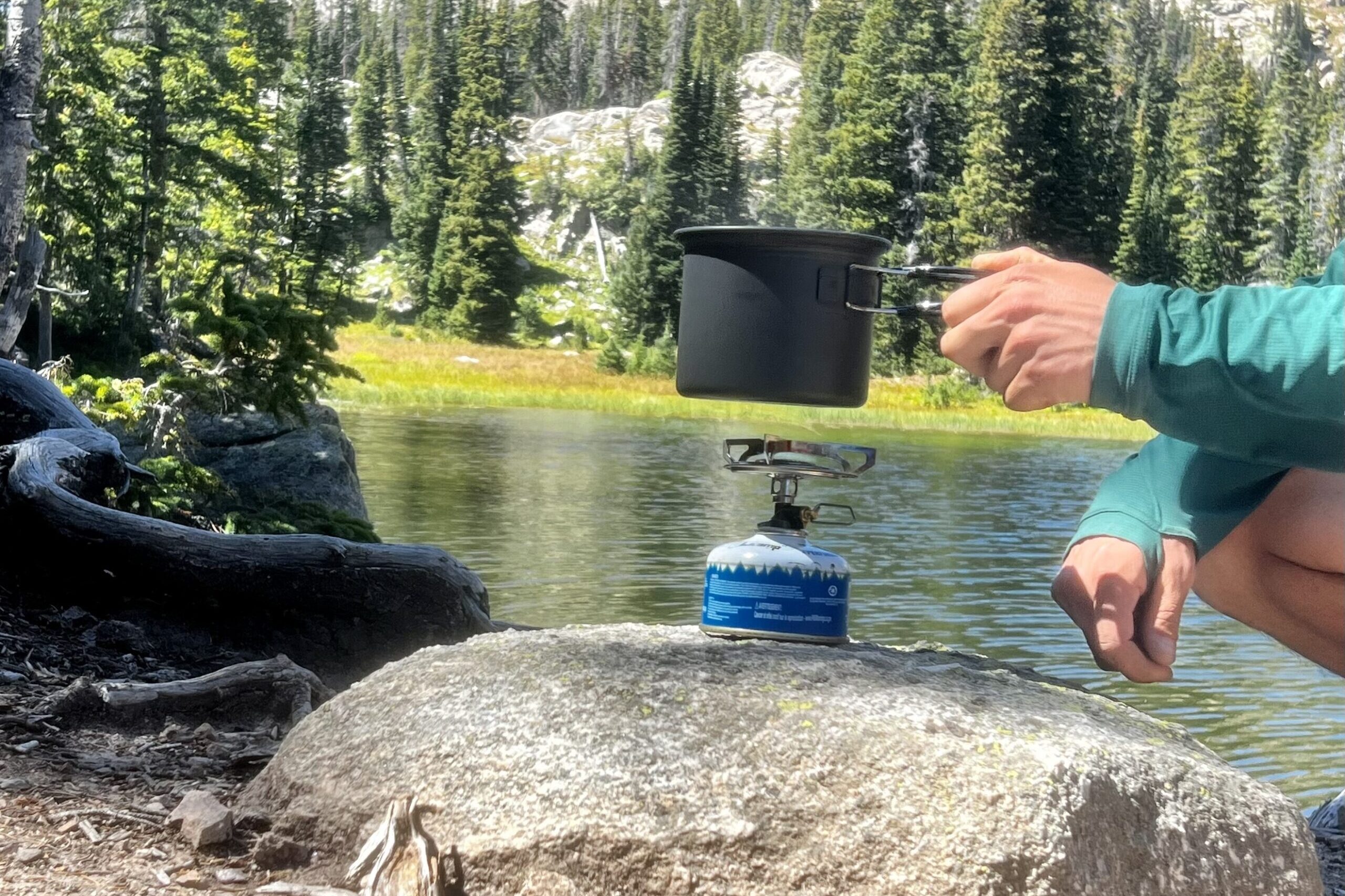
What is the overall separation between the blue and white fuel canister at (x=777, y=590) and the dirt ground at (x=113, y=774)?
774 mm

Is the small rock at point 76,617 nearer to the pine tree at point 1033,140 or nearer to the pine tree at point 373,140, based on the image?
the pine tree at point 1033,140

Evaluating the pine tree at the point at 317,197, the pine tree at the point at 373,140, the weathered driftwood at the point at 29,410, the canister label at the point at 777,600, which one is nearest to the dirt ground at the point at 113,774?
the canister label at the point at 777,600

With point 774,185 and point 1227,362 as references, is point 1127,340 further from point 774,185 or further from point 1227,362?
point 774,185

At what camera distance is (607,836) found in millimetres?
2010

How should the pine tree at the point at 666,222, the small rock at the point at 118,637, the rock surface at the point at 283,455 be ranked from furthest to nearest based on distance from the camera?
the pine tree at the point at 666,222, the rock surface at the point at 283,455, the small rock at the point at 118,637

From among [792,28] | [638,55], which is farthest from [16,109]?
[792,28]

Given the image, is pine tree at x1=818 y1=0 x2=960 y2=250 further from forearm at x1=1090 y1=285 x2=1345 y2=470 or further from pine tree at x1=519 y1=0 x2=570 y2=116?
pine tree at x1=519 y1=0 x2=570 y2=116

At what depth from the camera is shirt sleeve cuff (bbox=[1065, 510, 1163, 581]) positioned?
6.59ft

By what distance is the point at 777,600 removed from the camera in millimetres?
2398

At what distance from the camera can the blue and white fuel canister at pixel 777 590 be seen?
2.29 m

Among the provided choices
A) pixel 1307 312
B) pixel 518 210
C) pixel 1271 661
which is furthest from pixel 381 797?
pixel 518 210

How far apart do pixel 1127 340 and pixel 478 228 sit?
2355 inches

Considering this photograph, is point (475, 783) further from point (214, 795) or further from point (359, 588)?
point (359, 588)

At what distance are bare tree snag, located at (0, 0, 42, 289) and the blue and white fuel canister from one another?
7044 millimetres
